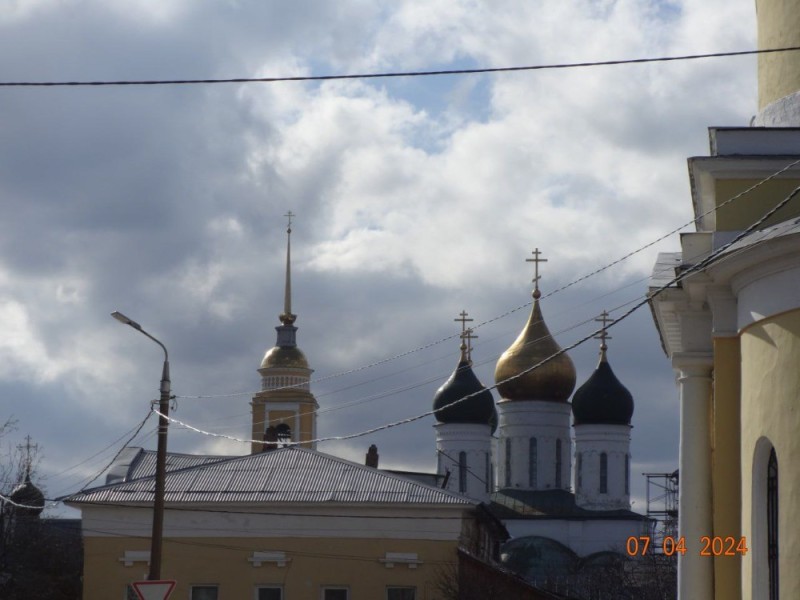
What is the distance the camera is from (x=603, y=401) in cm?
6556

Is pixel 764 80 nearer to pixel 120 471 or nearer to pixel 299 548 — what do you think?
pixel 299 548

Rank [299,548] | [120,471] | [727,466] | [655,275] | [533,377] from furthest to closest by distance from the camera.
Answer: [533,377]
[120,471]
[299,548]
[655,275]
[727,466]

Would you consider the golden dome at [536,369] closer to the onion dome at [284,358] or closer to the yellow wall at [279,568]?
the onion dome at [284,358]

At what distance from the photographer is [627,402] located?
65.9 meters

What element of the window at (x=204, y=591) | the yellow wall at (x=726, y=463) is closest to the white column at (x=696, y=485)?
the yellow wall at (x=726, y=463)

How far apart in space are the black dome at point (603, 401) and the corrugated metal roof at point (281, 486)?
29905 millimetres

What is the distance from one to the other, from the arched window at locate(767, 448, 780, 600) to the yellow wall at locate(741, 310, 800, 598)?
151 mm

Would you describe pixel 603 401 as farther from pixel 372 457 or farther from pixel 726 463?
pixel 726 463

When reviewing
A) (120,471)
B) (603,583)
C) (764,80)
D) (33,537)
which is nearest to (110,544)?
(120,471)

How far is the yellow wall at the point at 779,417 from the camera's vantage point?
13766 mm

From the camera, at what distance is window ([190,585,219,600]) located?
3397 centimetres

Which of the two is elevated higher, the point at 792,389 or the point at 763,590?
the point at 792,389

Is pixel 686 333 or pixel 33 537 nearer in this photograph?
pixel 686 333

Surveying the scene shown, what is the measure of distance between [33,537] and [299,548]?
1476 cm
